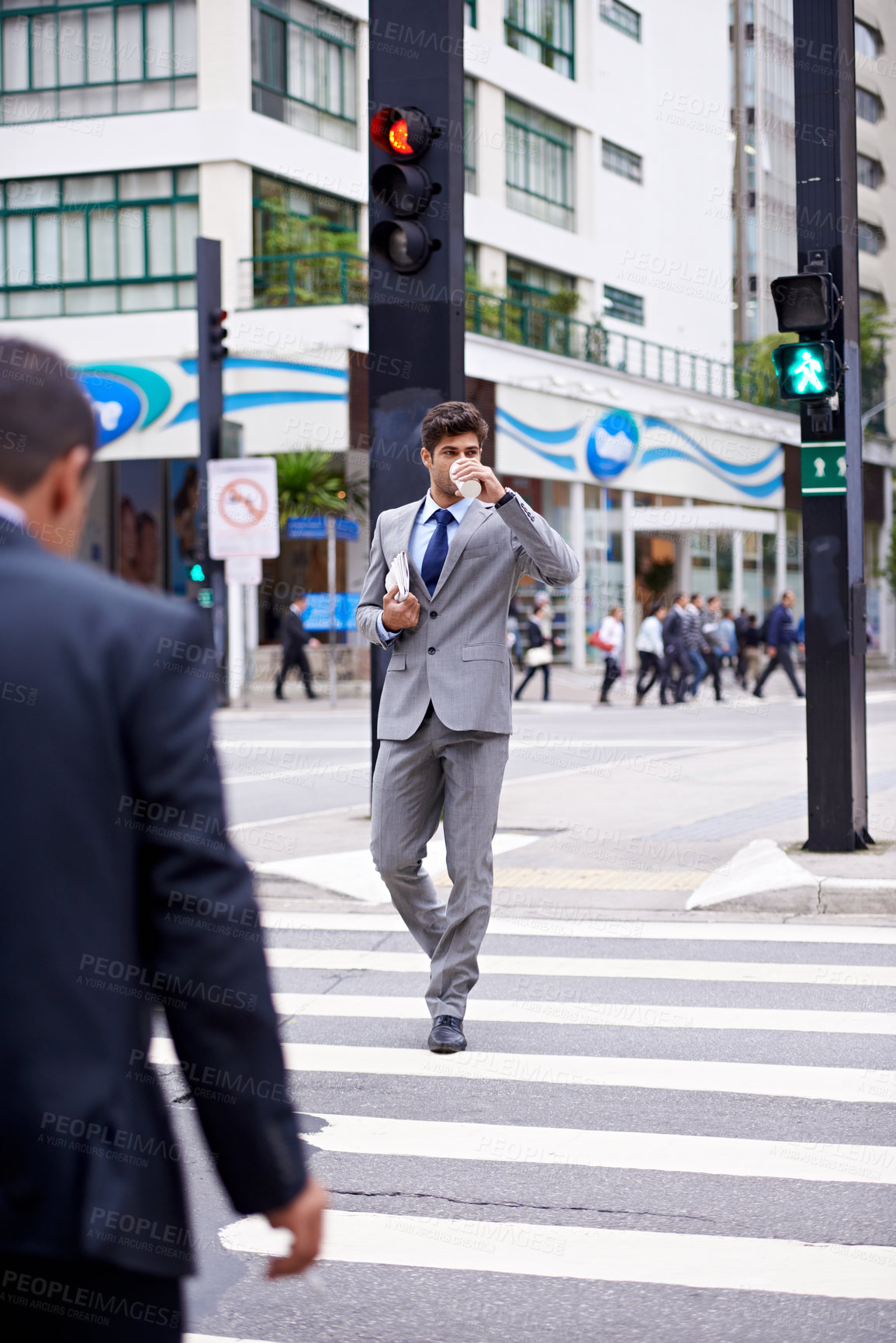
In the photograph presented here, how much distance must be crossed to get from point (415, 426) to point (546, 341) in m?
29.6

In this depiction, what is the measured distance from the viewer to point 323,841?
10.9 m

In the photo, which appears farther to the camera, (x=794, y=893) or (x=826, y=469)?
(x=826, y=469)

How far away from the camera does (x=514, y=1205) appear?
162 inches

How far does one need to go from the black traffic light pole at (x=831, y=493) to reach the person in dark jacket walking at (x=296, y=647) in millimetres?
20041

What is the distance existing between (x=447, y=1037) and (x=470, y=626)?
1.40m

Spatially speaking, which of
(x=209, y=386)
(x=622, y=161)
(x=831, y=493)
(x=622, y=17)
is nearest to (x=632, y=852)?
(x=831, y=493)

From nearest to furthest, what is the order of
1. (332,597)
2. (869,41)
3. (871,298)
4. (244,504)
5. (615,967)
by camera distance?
(615,967) → (244,504) → (332,597) → (869,41) → (871,298)

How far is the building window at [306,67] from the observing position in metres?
32.4

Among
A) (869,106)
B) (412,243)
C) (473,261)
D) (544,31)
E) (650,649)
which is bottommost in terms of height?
(650,649)

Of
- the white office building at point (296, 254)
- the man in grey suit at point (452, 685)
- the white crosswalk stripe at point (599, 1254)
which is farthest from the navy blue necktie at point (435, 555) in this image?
the white office building at point (296, 254)

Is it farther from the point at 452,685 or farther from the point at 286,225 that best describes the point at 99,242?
the point at 452,685

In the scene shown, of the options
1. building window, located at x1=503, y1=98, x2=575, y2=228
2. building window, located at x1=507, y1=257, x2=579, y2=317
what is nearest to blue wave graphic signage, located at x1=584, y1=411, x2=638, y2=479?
building window, located at x1=507, y1=257, x2=579, y2=317

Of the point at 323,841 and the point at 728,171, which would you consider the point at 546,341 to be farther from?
the point at 323,841

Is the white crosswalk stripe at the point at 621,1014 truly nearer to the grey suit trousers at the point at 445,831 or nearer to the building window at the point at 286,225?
the grey suit trousers at the point at 445,831
